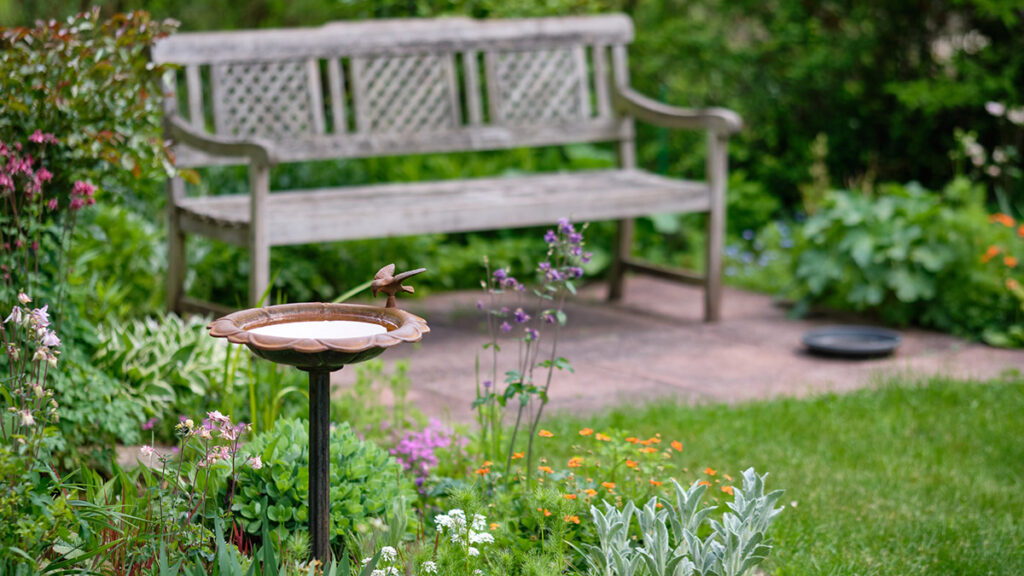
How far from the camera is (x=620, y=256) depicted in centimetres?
636

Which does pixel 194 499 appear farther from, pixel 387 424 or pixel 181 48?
pixel 181 48

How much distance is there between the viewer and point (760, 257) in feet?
24.0

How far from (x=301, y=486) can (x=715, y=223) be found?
3.56m

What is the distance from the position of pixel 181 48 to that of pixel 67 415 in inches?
91.9

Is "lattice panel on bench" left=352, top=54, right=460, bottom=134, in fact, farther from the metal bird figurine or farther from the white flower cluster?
the white flower cluster

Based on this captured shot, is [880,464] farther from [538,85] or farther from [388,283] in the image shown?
[538,85]

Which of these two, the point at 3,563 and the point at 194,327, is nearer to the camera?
the point at 3,563

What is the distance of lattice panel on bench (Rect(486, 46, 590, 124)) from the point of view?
19.8ft

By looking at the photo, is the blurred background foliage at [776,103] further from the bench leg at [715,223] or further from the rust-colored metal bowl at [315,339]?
the rust-colored metal bowl at [315,339]

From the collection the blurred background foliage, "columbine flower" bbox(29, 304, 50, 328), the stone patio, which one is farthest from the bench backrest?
"columbine flower" bbox(29, 304, 50, 328)

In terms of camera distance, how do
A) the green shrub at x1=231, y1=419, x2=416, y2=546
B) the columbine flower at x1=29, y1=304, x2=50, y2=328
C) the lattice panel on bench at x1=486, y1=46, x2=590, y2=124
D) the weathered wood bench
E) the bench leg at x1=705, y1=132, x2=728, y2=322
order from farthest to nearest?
the lattice panel on bench at x1=486, y1=46, x2=590, y2=124 → the bench leg at x1=705, y1=132, x2=728, y2=322 → the weathered wood bench → the green shrub at x1=231, y1=419, x2=416, y2=546 → the columbine flower at x1=29, y1=304, x2=50, y2=328

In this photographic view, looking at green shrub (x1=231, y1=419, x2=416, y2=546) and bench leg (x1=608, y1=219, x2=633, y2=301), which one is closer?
green shrub (x1=231, y1=419, x2=416, y2=546)

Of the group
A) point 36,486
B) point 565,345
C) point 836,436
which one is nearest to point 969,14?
point 565,345

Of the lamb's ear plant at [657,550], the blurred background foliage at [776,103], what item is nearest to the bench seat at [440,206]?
the blurred background foliage at [776,103]
